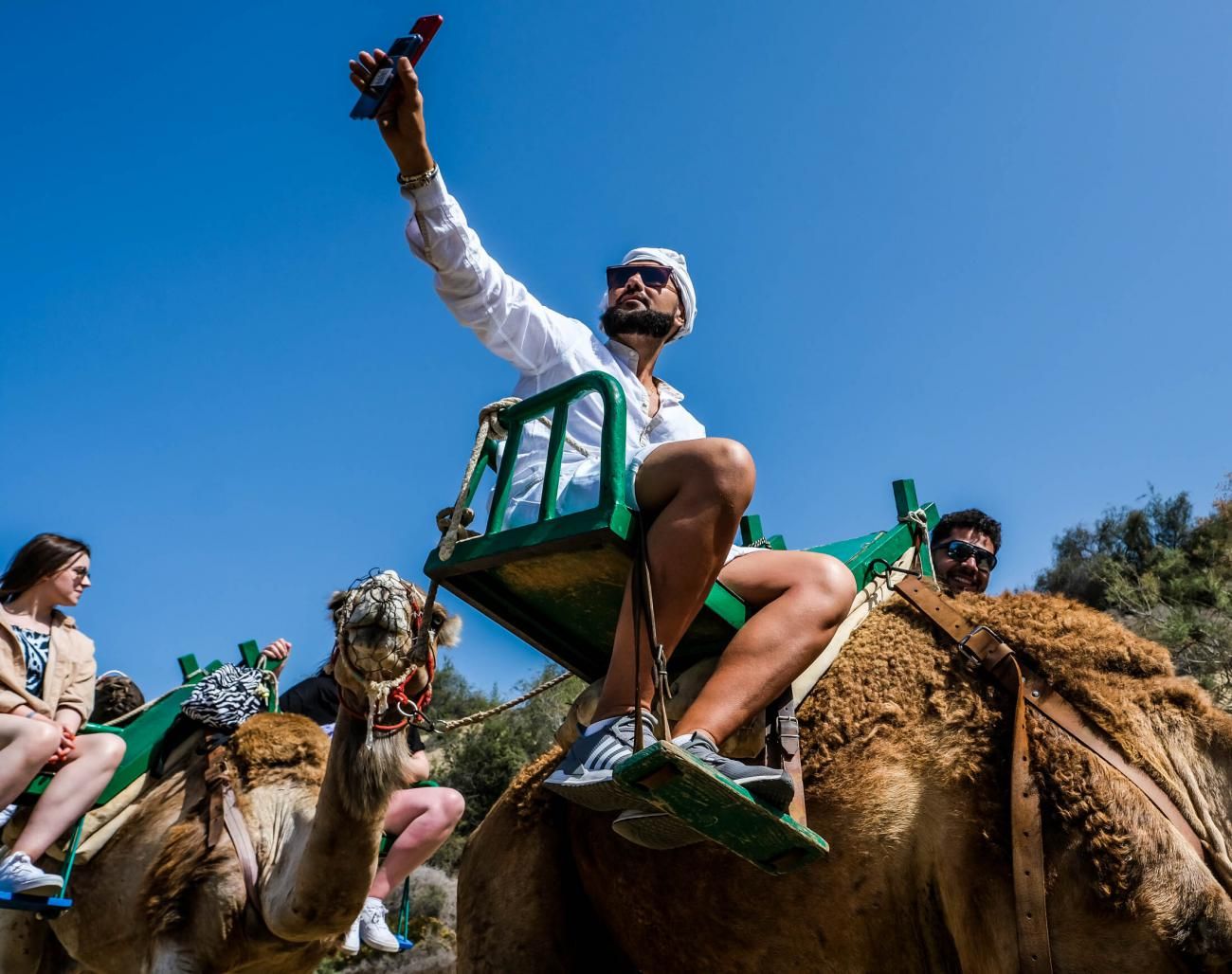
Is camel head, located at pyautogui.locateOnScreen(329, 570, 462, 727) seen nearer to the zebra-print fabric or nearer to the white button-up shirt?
the white button-up shirt

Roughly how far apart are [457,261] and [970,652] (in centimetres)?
225

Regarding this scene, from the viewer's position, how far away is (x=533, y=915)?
4.42m

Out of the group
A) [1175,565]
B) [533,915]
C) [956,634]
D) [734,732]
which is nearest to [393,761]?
[533,915]

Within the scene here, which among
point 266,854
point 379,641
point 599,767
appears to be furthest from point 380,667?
point 266,854

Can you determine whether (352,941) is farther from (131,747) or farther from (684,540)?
(684,540)

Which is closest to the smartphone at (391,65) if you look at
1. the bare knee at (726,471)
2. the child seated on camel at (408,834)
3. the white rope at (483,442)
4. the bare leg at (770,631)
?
the white rope at (483,442)

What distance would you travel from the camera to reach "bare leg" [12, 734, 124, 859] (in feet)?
22.0

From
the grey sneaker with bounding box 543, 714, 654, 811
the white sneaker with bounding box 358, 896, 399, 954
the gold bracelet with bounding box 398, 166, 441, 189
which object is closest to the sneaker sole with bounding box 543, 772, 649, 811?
the grey sneaker with bounding box 543, 714, 654, 811

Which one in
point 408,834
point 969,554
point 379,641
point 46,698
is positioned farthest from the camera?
point 408,834

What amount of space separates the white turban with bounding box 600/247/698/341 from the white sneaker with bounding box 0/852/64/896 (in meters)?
4.39

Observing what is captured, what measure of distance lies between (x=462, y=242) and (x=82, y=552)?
15.3 feet

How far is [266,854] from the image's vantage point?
6863 mm

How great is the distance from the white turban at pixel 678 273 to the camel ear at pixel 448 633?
1.94 meters

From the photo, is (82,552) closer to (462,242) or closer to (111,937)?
(111,937)
